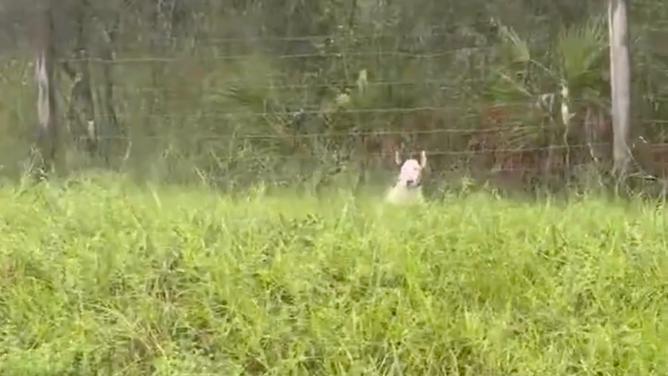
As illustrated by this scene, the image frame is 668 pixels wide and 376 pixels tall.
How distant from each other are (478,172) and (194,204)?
1624 millimetres

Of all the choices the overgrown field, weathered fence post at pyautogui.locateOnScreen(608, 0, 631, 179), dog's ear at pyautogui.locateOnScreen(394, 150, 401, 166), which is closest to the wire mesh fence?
dog's ear at pyautogui.locateOnScreen(394, 150, 401, 166)

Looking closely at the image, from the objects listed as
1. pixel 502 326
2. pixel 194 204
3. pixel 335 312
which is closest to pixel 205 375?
pixel 335 312

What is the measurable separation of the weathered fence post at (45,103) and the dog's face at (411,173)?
1.76 metres

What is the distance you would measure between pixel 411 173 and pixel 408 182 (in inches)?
3.0

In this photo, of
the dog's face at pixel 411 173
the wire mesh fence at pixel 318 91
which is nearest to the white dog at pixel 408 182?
the dog's face at pixel 411 173

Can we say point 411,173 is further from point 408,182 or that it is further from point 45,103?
point 45,103

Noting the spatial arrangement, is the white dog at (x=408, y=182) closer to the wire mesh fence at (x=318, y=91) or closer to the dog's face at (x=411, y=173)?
the dog's face at (x=411, y=173)

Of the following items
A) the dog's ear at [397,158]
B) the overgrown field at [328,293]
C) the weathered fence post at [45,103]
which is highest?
the weathered fence post at [45,103]

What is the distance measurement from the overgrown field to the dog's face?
33.8 inches

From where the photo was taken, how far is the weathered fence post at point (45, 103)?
197 inches

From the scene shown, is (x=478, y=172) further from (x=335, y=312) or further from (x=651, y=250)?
(x=335, y=312)

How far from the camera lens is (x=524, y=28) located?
561cm

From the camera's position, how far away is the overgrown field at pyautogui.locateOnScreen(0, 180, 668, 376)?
3061mm

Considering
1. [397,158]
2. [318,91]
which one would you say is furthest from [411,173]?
[318,91]
